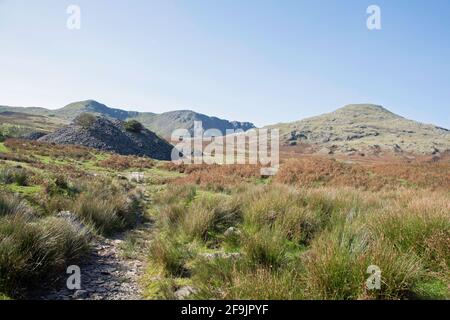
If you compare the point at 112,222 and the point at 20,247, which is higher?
the point at 20,247

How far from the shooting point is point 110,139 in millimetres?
46625

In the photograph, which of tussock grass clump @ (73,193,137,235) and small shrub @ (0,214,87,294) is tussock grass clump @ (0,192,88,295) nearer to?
small shrub @ (0,214,87,294)

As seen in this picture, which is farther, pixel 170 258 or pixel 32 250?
pixel 170 258

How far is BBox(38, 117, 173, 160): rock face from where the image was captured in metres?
44.2

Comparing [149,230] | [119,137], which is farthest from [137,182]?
[119,137]

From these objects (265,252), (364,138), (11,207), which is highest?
(364,138)

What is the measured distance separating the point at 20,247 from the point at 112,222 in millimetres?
4041

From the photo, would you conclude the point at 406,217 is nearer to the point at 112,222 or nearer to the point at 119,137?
the point at 112,222

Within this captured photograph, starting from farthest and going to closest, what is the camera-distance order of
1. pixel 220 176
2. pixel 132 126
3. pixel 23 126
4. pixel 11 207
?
pixel 23 126 < pixel 132 126 < pixel 220 176 < pixel 11 207

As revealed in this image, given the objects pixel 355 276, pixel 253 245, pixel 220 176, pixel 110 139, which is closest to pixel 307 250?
A: pixel 253 245

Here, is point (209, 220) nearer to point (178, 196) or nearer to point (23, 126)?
point (178, 196)

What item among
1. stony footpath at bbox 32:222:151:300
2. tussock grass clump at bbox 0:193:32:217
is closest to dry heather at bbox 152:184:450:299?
stony footpath at bbox 32:222:151:300
